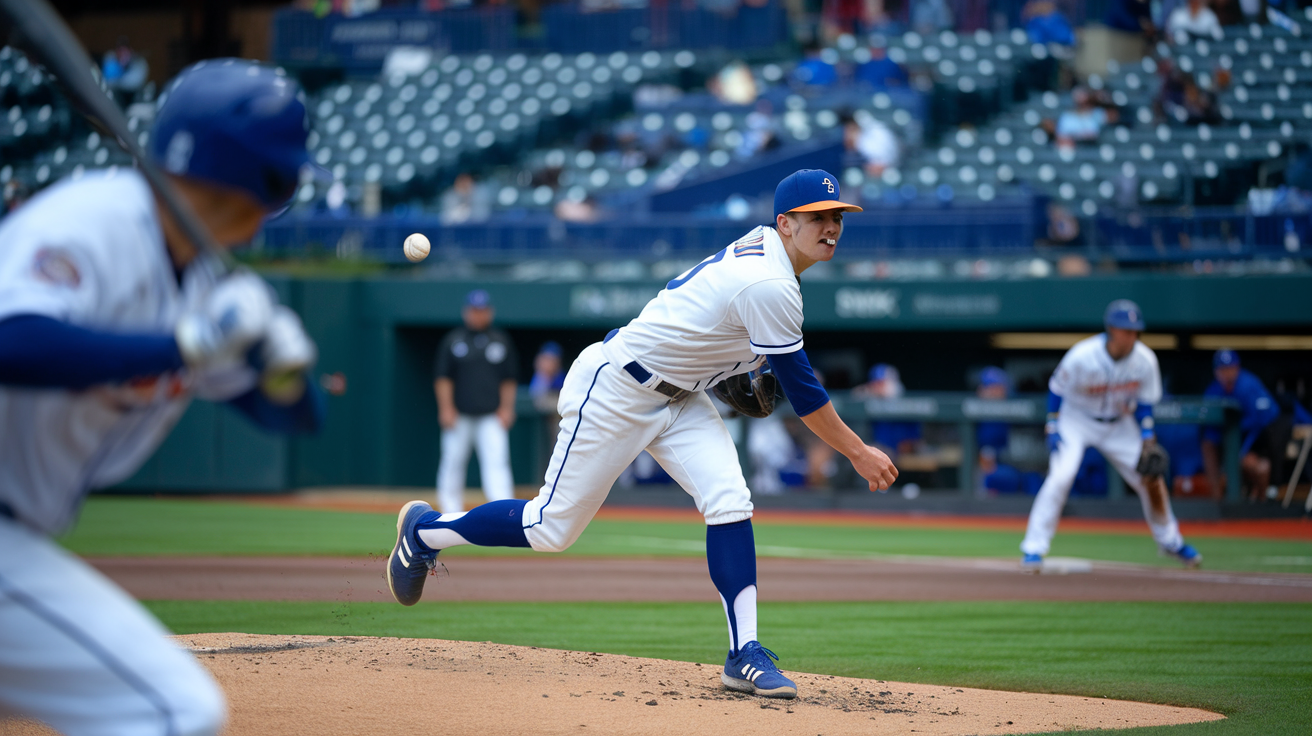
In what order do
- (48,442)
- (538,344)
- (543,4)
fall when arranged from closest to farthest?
(48,442)
(538,344)
(543,4)

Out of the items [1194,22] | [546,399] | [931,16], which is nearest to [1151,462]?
[546,399]

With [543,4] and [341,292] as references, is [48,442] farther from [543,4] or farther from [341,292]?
[543,4]

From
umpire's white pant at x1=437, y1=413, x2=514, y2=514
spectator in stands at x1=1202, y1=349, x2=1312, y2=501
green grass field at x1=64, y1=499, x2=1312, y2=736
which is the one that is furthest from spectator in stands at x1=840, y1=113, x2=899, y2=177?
green grass field at x1=64, y1=499, x2=1312, y2=736

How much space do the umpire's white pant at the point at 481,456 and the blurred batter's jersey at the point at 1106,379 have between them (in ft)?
15.8

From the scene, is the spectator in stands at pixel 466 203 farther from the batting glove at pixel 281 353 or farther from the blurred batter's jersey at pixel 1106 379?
the batting glove at pixel 281 353

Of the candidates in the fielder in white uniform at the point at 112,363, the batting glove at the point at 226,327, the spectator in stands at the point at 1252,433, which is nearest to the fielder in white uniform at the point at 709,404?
the fielder in white uniform at the point at 112,363

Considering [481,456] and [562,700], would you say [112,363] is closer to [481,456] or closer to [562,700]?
[562,700]

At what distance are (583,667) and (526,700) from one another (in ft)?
2.19

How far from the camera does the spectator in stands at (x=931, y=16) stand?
21266 millimetres

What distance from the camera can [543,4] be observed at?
25656mm

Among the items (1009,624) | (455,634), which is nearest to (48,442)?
(455,634)

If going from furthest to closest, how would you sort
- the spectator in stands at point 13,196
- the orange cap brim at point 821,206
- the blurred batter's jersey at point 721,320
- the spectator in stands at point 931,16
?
1. the spectator in stands at point 931,16
2. the spectator in stands at point 13,196
3. the orange cap brim at point 821,206
4. the blurred batter's jersey at point 721,320

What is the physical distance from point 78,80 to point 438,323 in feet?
47.8

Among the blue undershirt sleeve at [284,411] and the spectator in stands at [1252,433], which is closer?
the blue undershirt sleeve at [284,411]
